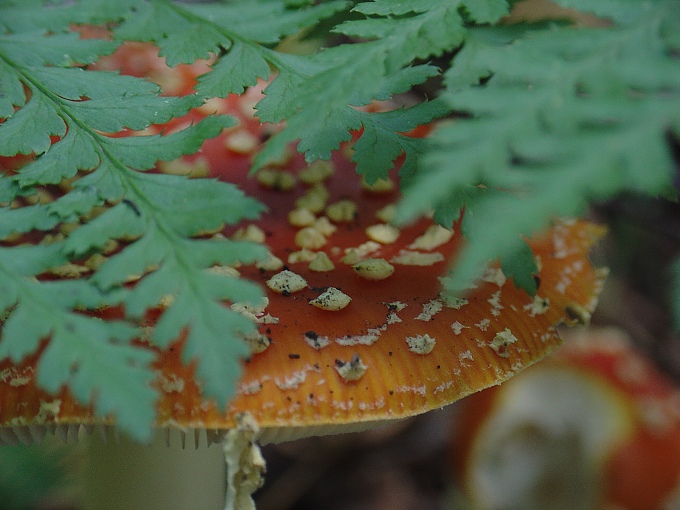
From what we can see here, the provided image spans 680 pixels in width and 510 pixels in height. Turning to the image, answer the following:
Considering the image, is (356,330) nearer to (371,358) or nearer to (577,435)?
(371,358)

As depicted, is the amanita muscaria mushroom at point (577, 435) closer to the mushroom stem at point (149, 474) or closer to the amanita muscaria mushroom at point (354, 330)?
the amanita muscaria mushroom at point (354, 330)

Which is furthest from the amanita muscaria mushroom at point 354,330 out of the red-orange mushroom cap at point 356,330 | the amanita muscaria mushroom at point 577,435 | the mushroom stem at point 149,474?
the amanita muscaria mushroom at point 577,435

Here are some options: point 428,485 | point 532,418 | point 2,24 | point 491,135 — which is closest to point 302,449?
point 428,485

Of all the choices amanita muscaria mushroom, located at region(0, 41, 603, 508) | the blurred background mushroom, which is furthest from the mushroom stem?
amanita muscaria mushroom, located at region(0, 41, 603, 508)

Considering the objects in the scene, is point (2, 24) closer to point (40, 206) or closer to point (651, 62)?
point (40, 206)

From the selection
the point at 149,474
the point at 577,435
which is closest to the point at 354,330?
the point at 149,474

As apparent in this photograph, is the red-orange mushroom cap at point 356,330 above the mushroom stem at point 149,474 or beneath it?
above
